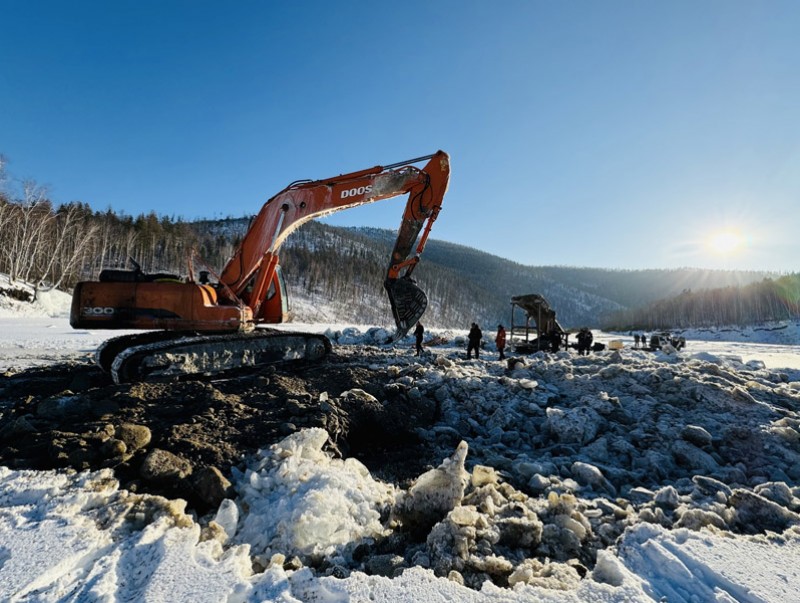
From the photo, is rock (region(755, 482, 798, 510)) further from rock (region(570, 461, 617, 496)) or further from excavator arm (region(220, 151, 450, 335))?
excavator arm (region(220, 151, 450, 335))

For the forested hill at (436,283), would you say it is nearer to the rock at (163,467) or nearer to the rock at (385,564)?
the rock at (163,467)

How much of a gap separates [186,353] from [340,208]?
3852 mm

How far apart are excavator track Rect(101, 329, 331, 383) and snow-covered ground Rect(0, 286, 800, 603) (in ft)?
11.2

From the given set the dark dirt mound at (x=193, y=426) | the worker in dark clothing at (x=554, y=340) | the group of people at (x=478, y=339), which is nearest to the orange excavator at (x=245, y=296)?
the dark dirt mound at (x=193, y=426)

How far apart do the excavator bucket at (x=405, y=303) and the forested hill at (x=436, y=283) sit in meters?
37.8

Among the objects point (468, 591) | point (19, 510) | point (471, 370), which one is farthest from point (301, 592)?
point (471, 370)

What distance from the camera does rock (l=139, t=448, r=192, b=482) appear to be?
298 centimetres

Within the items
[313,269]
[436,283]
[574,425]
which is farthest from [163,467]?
[436,283]

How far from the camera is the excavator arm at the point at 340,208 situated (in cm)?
784

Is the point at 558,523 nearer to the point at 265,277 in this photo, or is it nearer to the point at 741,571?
the point at 741,571

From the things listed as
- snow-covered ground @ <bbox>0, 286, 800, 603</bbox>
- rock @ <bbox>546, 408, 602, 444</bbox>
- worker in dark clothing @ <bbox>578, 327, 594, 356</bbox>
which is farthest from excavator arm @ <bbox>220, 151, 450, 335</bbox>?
worker in dark clothing @ <bbox>578, 327, 594, 356</bbox>

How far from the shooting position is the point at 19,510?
98.0 inches

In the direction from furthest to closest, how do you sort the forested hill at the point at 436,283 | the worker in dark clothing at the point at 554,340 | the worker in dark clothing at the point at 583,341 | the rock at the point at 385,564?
the forested hill at the point at 436,283 < the worker in dark clothing at the point at 554,340 < the worker in dark clothing at the point at 583,341 < the rock at the point at 385,564

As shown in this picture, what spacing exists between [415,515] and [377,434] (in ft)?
6.39
